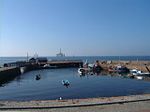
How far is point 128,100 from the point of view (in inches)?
1129

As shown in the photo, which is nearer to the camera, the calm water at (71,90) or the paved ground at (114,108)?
the paved ground at (114,108)

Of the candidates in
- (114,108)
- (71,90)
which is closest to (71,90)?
(71,90)

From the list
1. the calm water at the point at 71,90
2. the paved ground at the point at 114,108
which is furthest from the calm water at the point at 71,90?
the paved ground at the point at 114,108

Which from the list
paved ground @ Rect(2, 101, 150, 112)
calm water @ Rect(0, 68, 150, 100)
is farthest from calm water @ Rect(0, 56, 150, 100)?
paved ground @ Rect(2, 101, 150, 112)

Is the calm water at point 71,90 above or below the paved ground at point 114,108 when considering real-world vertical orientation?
below

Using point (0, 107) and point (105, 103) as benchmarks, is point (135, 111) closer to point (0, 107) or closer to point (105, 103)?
point (105, 103)

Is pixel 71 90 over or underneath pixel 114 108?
underneath

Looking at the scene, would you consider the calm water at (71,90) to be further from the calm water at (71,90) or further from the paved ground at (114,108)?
the paved ground at (114,108)

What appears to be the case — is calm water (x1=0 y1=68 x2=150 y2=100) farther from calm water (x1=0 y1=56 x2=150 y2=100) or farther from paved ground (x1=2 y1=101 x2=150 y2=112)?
paved ground (x1=2 y1=101 x2=150 y2=112)

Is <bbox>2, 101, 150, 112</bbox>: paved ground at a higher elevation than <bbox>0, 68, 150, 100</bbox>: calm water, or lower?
higher

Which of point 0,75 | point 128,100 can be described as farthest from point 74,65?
point 128,100

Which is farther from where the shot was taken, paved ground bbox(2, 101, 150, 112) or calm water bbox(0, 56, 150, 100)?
calm water bbox(0, 56, 150, 100)

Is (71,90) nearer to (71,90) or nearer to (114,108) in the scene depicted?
(71,90)

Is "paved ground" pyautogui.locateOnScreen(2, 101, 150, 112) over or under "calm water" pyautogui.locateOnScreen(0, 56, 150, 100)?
over
